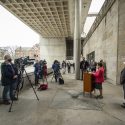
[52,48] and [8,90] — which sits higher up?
[52,48]

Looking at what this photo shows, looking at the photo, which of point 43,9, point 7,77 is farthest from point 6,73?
point 43,9

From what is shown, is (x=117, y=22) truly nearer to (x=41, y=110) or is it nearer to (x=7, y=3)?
(x=41, y=110)

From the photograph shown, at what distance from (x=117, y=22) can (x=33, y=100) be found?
722 cm

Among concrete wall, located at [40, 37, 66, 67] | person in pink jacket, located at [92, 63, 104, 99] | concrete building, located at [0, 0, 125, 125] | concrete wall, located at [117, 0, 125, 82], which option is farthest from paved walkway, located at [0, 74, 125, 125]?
concrete wall, located at [40, 37, 66, 67]

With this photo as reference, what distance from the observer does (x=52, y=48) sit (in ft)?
137

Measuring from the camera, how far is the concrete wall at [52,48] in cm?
4125

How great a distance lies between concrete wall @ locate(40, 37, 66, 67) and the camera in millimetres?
41250

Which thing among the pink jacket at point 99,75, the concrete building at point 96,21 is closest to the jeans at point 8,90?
the pink jacket at point 99,75

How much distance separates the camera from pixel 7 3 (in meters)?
19.1

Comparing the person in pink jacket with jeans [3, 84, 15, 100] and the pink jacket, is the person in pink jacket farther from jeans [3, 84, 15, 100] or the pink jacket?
jeans [3, 84, 15, 100]

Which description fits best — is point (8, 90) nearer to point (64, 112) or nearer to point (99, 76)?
point (64, 112)

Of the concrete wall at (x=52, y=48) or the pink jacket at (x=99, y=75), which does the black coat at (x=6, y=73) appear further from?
the concrete wall at (x=52, y=48)

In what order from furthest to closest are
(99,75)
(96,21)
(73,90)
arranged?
(96,21), (73,90), (99,75)

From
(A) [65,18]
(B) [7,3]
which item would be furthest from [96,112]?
(A) [65,18]
